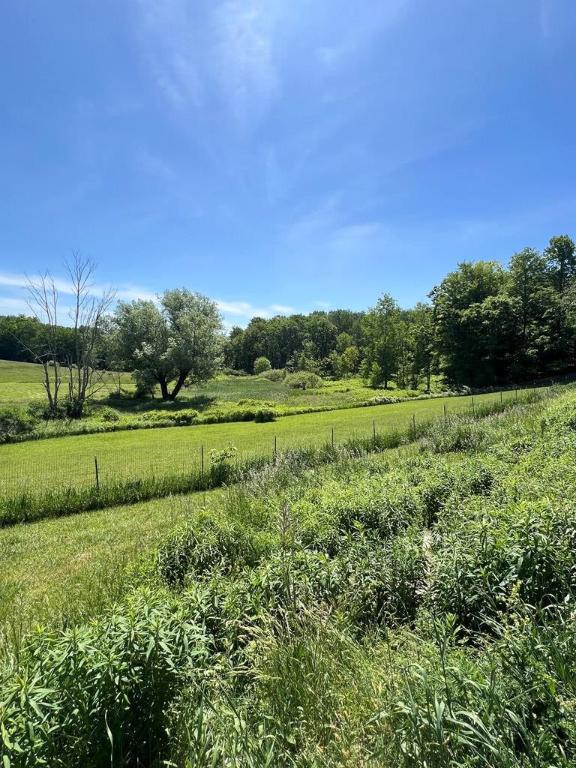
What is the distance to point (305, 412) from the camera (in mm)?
37438

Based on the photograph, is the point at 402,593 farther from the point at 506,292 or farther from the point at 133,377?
the point at 506,292

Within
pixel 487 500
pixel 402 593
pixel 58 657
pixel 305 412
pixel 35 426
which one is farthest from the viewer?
pixel 305 412

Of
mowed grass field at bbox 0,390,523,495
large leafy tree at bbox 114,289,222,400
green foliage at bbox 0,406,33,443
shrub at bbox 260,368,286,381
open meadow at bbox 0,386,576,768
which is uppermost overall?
large leafy tree at bbox 114,289,222,400

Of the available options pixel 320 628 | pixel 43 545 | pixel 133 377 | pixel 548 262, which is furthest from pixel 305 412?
pixel 548 262

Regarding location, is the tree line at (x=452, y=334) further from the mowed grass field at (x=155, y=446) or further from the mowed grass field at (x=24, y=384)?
the mowed grass field at (x=155, y=446)

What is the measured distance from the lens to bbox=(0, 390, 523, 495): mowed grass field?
1617 centimetres

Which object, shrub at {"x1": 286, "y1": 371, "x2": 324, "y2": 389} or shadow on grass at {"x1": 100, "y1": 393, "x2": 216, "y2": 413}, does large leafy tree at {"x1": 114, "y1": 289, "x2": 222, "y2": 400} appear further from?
shrub at {"x1": 286, "y1": 371, "x2": 324, "y2": 389}

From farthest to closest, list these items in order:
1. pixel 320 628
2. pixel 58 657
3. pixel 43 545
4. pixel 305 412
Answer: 1. pixel 305 412
2. pixel 43 545
3. pixel 320 628
4. pixel 58 657

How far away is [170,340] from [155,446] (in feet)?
73.3

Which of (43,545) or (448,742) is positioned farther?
(43,545)

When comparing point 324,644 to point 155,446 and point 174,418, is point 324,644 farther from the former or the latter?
point 174,418

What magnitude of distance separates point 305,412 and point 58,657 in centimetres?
3494

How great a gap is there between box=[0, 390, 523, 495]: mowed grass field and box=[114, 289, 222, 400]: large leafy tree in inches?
568

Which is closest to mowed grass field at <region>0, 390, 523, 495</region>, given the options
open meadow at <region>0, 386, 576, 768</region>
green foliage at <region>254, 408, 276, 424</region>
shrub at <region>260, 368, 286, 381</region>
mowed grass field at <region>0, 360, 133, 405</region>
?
green foliage at <region>254, 408, 276, 424</region>
